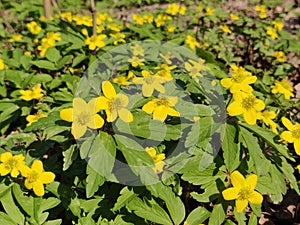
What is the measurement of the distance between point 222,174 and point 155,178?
0.37 m

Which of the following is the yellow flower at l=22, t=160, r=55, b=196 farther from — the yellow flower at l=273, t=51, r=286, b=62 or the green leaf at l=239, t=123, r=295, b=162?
the yellow flower at l=273, t=51, r=286, b=62

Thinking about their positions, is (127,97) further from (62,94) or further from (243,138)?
(62,94)

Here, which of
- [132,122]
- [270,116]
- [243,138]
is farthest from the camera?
[270,116]

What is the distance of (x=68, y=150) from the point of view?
1.81 metres

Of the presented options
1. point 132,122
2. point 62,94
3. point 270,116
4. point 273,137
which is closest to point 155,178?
point 132,122

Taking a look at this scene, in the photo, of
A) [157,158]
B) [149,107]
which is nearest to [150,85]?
[149,107]

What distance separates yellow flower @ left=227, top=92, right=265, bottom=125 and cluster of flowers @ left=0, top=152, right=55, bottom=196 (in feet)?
3.22

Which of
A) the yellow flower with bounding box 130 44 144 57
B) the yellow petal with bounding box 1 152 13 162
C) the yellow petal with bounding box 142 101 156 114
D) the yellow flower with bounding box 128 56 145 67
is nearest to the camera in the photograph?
the yellow petal with bounding box 142 101 156 114

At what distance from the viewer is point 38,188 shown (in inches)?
71.8

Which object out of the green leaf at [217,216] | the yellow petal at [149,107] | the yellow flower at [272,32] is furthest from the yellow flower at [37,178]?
the yellow flower at [272,32]

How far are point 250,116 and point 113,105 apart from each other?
656mm

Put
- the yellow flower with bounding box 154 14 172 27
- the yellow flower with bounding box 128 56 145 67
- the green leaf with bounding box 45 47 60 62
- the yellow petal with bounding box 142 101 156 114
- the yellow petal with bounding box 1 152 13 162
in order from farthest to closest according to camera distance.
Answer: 1. the yellow flower with bounding box 154 14 172 27
2. the green leaf with bounding box 45 47 60 62
3. the yellow flower with bounding box 128 56 145 67
4. the yellow petal with bounding box 1 152 13 162
5. the yellow petal with bounding box 142 101 156 114

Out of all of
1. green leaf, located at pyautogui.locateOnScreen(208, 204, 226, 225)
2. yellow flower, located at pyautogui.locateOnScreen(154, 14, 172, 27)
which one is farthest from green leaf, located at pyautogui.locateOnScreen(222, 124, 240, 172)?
yellow flower, located at pyautogui.locateOnScreen(154, 14, 172, 27)

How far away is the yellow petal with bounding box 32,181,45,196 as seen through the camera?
1.82 m
